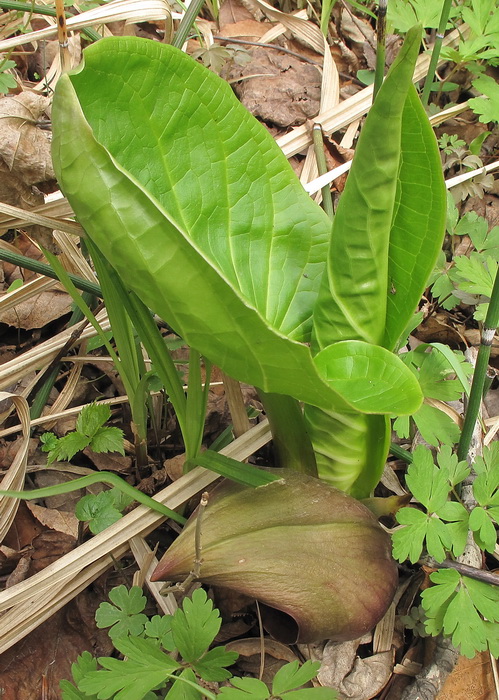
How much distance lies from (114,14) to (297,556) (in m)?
1.01

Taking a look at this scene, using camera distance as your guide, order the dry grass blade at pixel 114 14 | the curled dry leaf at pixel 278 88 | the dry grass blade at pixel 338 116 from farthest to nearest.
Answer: the curled dry leaf at pixel 278 88, the dry grass blade at pixel 338 116, the dry grass blade at pixel 114 14

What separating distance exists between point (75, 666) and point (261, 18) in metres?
2.10

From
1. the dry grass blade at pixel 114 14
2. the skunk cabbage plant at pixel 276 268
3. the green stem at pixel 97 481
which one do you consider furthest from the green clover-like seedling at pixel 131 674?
the dry grass blade at pixel 114 14

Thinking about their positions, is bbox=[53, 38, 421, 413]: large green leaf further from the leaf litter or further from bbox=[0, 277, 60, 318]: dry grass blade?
bbox=[0, 277, 60, 318]: dry grass blade

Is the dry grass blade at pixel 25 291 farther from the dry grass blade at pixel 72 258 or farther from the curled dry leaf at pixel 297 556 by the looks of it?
the curled dry leaf at pixel 297 556

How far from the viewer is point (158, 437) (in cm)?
121

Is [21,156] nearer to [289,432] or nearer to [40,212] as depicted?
[40,212]

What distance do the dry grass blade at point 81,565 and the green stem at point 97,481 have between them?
0.11ft

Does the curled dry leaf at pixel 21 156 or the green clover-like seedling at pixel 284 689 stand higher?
the curled dry leaf at pixel 21 156

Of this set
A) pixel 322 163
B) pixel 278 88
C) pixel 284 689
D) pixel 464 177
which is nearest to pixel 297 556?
pixel 284 689

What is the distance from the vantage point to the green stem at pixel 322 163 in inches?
54.9

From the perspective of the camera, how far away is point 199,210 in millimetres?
859

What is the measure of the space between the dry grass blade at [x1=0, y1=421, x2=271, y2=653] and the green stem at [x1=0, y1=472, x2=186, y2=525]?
0.11ft

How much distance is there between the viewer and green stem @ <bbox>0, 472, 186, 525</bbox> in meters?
0.88
